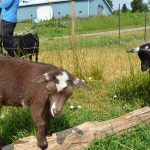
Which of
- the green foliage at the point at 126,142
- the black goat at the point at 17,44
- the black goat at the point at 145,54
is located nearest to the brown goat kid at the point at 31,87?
the green foliage at the point at 126,142

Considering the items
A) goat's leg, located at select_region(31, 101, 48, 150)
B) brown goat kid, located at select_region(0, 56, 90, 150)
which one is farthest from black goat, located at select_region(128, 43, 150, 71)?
goat's leg, located at select_region(31, 101, 48, 150)

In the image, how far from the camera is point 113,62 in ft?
34.8

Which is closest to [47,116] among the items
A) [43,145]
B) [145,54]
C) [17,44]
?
[43,145]

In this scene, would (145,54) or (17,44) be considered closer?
(145,54)

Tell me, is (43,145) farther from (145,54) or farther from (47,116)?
(145,54)

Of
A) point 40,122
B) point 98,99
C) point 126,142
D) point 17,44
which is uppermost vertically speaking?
point 17,44

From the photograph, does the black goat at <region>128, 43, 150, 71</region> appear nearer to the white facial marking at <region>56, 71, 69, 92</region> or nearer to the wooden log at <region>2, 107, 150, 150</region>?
the wooden log at <region>2, 107, 150, 150</region>

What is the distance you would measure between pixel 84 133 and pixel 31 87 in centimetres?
95

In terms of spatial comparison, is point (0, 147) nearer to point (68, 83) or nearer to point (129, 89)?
point (68, 83)

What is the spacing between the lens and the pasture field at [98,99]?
593 centimetres

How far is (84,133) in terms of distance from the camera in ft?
18.2

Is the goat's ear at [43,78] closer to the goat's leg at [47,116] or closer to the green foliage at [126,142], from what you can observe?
the goat's leg at [47,116]

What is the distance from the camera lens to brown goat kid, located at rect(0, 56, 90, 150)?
4.96 meters

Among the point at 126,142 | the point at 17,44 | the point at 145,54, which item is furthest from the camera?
the point at 17,44
